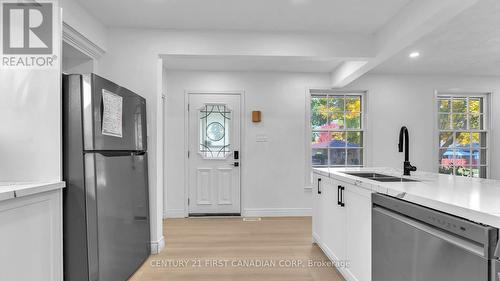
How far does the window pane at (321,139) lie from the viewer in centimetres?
489

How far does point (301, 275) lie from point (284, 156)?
2.37m

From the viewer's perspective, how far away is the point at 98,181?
203 centimetres

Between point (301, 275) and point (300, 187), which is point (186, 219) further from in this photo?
point (301, 275)

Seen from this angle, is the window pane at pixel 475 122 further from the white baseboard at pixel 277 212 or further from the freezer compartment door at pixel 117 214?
the freezer compartment door at pixel 117 214

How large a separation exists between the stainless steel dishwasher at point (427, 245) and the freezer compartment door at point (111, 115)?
77.5 inches

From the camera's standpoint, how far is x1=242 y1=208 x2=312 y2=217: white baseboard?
465 centimetres

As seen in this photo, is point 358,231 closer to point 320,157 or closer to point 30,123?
point 30,123

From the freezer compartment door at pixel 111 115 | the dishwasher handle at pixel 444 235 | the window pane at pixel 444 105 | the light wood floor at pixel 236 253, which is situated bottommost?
the light wood floor at pixel 236 253

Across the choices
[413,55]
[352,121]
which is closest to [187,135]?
[352,121]

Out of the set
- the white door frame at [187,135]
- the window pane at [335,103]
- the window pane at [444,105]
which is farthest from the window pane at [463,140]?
the white door frame at [187,135]

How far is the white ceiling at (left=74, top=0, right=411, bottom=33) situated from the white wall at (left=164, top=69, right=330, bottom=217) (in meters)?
1.59

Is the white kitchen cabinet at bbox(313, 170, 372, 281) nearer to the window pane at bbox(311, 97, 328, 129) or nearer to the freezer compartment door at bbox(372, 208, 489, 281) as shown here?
the freezer compartment door at bbox(372, 208, 489, 281)

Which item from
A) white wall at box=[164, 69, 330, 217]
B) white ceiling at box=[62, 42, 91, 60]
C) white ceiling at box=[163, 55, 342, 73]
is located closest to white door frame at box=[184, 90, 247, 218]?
white wall at box=[164, 69, 330, 217]

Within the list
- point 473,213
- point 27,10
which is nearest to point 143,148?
point 27,10
